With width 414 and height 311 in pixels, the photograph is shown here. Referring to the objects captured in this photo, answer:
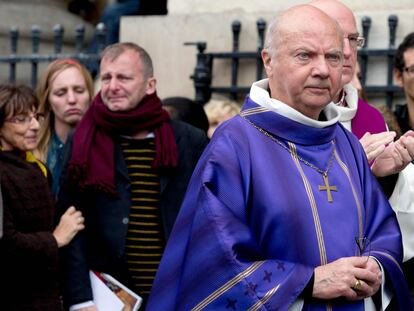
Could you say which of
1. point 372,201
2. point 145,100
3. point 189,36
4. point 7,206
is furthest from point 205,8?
point 372,201

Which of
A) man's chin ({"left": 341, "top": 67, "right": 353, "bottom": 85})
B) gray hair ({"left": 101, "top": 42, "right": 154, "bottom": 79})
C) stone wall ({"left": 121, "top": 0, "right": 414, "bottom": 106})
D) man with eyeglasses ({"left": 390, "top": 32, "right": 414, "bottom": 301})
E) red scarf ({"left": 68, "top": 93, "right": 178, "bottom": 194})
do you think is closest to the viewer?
man with eyeglasses ({"left": 390, "top": 32, "right": 414, "bottom": 301})

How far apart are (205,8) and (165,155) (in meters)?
2.77

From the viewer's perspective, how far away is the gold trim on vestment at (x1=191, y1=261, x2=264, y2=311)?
500 centimetres

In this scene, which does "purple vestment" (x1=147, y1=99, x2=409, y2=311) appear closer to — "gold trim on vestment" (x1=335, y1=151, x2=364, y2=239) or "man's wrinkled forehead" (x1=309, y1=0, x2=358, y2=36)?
"gold trim on vestment" (x1=335, y1=151, x2=364, y2=239)

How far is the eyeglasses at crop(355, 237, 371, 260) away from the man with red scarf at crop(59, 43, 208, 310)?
5.22 feet

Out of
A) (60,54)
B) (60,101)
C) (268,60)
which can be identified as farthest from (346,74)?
(60,54)

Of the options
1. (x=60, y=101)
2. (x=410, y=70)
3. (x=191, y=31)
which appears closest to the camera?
(x=410, y=70)

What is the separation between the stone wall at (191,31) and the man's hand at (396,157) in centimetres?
322

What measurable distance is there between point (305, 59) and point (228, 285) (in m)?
0.90

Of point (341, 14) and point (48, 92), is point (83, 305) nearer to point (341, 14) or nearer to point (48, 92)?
point (48, 92)

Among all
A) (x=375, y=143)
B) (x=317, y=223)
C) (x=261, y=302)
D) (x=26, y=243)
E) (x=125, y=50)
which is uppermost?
(x=125, y=50)

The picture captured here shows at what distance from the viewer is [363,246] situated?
5234 millimetres

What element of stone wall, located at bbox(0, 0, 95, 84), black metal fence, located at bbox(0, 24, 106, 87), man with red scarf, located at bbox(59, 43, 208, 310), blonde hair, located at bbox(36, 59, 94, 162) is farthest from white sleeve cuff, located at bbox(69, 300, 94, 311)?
stone wall, located at bbox(0, 0, 95, 84)

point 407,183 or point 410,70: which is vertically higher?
point 410,70
